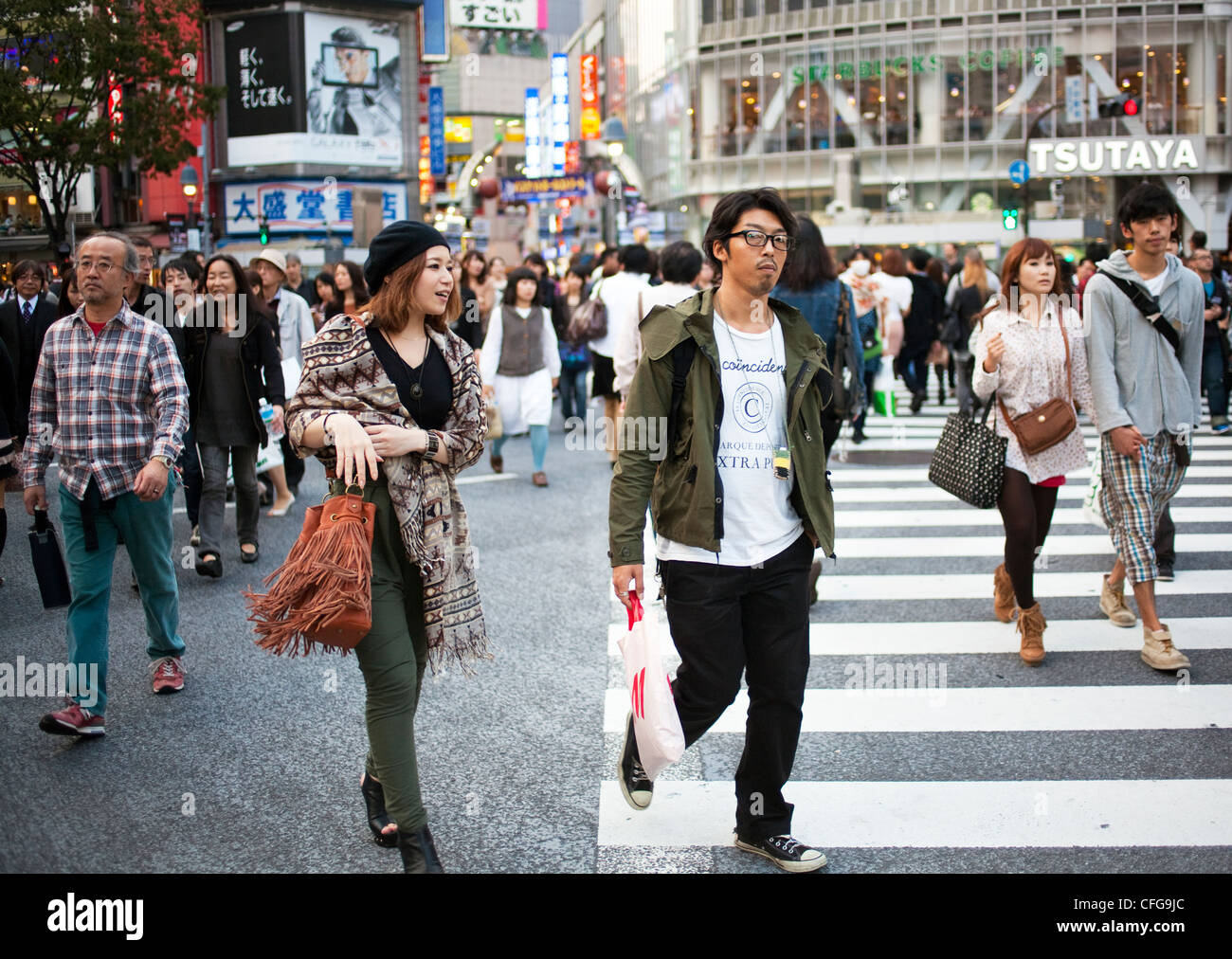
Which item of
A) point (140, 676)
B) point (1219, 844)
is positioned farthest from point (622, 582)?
point (140, 676)

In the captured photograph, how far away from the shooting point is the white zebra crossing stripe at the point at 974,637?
6.34 m

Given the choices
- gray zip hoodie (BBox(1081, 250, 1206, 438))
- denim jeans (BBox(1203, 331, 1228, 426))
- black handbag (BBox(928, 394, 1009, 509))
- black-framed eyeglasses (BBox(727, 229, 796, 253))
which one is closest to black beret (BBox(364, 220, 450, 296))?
black-framed eyeglasses (BBox(727, 229, 796, 253))

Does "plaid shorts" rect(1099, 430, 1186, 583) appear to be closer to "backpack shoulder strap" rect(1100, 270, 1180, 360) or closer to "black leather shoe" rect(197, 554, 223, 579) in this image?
"backpack shoulder strap" rect(1100, 270, 1180, 360)

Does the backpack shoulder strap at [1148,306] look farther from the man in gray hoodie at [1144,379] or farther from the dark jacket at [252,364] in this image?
the dark jacket at [252,364]

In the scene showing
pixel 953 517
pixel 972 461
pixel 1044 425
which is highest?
pixel 1044 425

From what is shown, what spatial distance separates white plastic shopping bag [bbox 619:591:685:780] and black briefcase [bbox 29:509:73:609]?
2704 millimetres

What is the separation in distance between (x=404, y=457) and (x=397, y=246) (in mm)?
Result: 619

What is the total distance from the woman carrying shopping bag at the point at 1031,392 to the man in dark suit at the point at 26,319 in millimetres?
6992

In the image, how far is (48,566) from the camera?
5219 millimetres

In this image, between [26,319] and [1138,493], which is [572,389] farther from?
[1138,493]

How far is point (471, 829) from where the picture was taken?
4141mm

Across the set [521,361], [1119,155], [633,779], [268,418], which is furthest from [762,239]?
[1119,155]
